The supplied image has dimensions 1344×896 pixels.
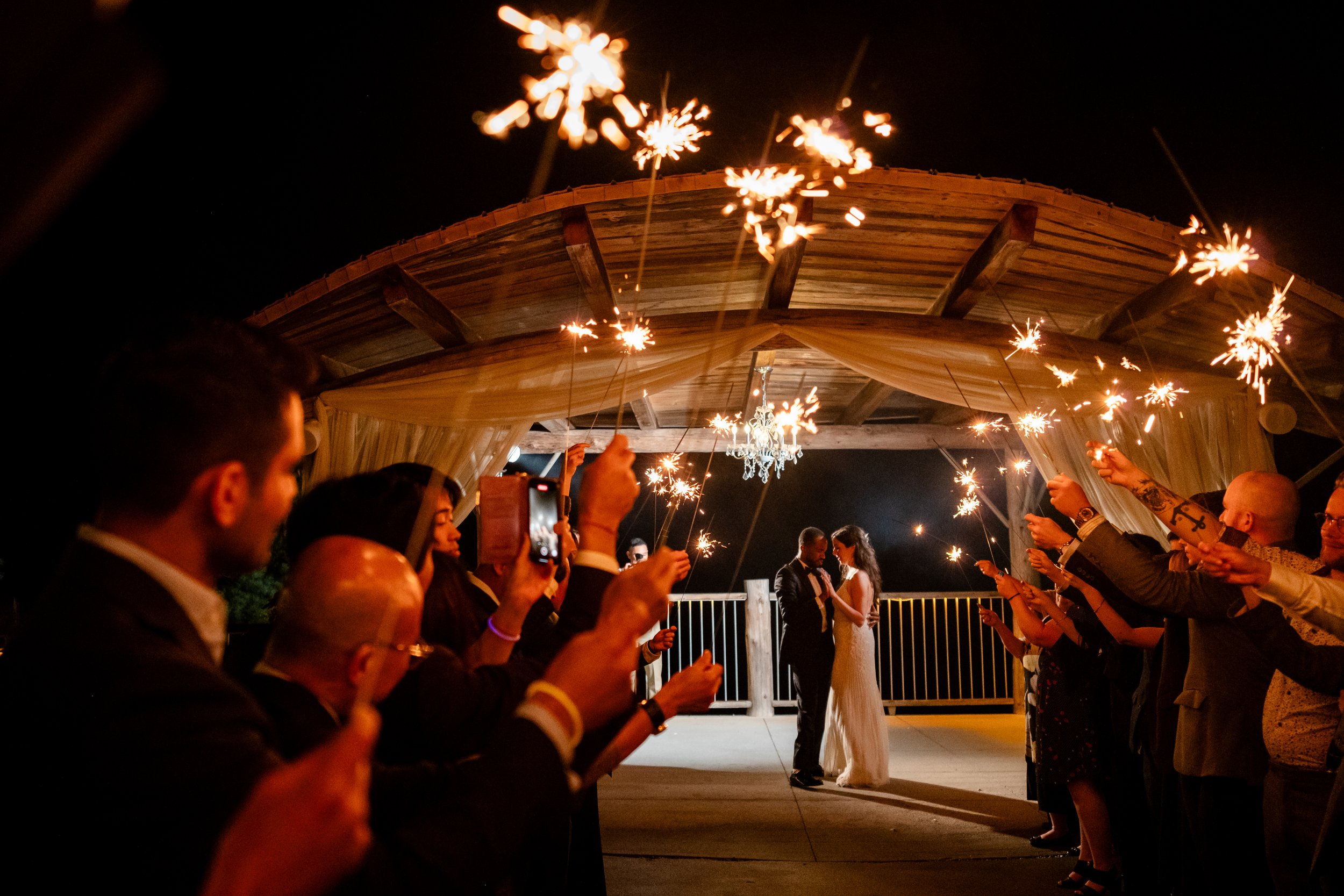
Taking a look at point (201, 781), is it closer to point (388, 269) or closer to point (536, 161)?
point (388, 269)

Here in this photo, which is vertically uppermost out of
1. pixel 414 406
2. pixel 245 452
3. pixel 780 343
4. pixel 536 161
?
pixel 536 161

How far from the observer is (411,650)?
59.2 inches

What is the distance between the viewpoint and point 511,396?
5.49 m

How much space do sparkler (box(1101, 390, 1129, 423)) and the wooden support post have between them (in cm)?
465

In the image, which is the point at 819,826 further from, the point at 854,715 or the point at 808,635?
the point at 808,635

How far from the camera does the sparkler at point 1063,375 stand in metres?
5.21

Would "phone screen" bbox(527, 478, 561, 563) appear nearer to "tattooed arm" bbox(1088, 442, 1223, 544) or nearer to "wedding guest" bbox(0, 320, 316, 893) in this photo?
"wedding guest" bbox(0, 320, 316, 893)

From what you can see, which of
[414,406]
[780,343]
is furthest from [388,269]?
[780,343]

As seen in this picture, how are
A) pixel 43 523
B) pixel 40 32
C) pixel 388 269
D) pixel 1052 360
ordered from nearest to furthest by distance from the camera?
pixel 40 32 → pixel 388 269 → pixel 1052 360 → pixel 43 523

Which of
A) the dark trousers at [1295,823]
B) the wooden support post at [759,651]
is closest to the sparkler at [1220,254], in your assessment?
the dark trousers at [1295,823]

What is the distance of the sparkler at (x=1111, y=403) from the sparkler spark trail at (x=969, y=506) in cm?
424

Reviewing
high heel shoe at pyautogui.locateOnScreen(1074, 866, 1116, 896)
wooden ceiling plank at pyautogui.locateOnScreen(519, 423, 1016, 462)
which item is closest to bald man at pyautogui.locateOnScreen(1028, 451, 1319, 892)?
high heel shoe at pyautogui.locateOnScreen(1074, 866, 1116, 896)

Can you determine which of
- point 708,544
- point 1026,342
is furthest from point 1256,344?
point 708,544

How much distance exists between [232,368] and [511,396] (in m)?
4.50
